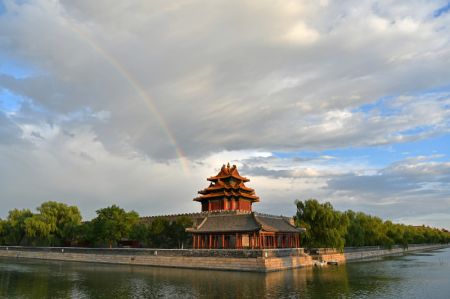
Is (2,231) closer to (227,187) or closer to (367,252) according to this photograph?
(227,187)

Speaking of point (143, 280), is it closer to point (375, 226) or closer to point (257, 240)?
point (257, 240)

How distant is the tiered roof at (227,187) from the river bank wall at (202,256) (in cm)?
1697

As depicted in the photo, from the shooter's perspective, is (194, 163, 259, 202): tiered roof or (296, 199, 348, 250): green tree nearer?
(296, 199, 348, 250): green tree

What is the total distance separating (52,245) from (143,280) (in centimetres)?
3950

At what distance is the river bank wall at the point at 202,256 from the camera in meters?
46.0

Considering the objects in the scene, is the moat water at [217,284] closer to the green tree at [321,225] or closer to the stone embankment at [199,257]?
the stone embankment at [199,257]

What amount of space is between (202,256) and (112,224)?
Answer: 62.8 ft

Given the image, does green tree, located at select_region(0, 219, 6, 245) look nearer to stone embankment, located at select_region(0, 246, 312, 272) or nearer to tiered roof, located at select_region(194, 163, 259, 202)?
stone embankment, located at select_region(0, 246, 312, 272)

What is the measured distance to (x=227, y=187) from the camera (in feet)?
227

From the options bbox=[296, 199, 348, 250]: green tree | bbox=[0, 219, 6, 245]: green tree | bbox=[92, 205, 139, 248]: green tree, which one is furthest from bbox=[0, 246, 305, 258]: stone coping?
bbox=[0, 219, 6, 245]: green tree

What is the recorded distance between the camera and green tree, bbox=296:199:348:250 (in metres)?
58.9

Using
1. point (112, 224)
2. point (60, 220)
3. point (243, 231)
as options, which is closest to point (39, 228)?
point (60, 220)

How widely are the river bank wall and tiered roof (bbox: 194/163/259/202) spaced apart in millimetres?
16973

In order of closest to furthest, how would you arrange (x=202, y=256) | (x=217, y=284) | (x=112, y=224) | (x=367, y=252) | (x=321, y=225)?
1. (x=217, y=284)
2. (x=202, y=256)
3. (x=321, y=225)
4. (x=112, y=224)
5. (x=367, y=252)
